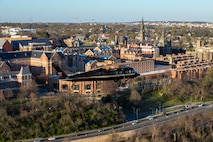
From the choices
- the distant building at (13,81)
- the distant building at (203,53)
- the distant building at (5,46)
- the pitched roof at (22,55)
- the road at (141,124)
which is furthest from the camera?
the distant building at (203,53)

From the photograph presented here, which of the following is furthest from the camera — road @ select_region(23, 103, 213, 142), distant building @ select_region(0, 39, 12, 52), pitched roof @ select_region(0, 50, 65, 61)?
distant building @ select_region(0, 39, 12, 52)

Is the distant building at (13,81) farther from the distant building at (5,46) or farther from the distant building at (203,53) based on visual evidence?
the distant building at (203,53)

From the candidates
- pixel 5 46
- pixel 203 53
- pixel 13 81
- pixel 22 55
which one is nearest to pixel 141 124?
pixel 13 81

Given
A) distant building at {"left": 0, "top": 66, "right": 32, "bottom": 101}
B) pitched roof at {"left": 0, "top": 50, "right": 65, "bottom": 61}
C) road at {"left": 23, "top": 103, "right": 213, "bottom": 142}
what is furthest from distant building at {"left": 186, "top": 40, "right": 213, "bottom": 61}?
distant building at {"left": 0, "top": 66, "right": 32, "bottom": 101}

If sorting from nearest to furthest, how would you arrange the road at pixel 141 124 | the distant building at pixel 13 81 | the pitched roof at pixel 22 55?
the road at pixel 141 124
the distant building at pixel 13 81
the pitched roof at pixel 22 55

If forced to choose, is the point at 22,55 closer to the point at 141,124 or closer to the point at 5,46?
the point at 5,46

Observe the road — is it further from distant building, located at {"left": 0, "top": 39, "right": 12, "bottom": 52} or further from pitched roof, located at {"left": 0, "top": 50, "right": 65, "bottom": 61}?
distant building, located at {"left": 0, "top": 39, "right": 12, "bottom": 52}

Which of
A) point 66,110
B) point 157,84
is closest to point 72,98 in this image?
point 66,110

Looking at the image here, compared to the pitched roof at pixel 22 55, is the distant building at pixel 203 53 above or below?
below

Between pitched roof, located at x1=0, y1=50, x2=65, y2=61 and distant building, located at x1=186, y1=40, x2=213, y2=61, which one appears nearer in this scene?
pitched roof, located at x1=0, y1=50, x2=65, y2=61

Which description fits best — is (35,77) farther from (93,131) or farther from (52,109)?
(93,131)

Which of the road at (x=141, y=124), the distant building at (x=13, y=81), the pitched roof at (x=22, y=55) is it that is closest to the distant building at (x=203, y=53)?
the road at (x=141, y=124)
